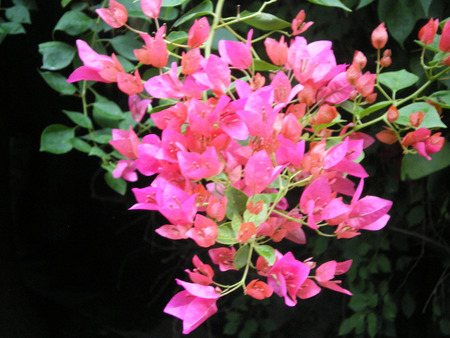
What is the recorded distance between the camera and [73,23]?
73 cm

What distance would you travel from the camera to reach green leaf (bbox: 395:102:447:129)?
0.46 meters

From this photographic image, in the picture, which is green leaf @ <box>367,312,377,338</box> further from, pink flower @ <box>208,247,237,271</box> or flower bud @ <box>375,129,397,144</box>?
pink flower @ <box>208,247,237,271</box>

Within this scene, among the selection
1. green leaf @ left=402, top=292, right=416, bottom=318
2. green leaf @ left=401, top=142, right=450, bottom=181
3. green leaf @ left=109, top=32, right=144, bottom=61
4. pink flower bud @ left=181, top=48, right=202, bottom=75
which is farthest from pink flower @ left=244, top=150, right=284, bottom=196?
green leaf @ left=402, top=292, right=416, bottom=318

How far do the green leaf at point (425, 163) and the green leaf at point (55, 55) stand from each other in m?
0.52

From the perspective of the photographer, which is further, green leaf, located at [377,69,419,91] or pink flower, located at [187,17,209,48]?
green leaf, located at [377,69,419,91]

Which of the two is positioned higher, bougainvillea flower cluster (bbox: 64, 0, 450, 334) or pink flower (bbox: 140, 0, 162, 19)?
pink flower (bbox: 140, 0, 162, 19)

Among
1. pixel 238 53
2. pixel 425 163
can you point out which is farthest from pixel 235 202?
pixel 425 163

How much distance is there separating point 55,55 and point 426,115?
1.80ft

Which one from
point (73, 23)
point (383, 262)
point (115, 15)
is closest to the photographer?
point (115, 15)

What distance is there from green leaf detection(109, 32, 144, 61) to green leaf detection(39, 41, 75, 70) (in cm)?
7

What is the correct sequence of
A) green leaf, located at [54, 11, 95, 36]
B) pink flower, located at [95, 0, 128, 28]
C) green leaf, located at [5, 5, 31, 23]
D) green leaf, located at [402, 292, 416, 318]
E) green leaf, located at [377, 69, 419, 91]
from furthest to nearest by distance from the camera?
green leaf, located at [402, 292, 416, 318] < green leaf, located at [5, 5, 31, 23] < green leaf, located at [54, 11, 95, 36] < green leaf, located at [377, 69, 419, 91] < pink flower, located at [95, 0, 128, 28]

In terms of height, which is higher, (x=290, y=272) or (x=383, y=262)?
(x=290, y=272)

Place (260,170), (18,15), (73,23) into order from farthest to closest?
(18,15) < (73,23) < (260,170)

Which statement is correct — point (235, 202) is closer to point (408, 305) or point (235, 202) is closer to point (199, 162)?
point (199, 162)
